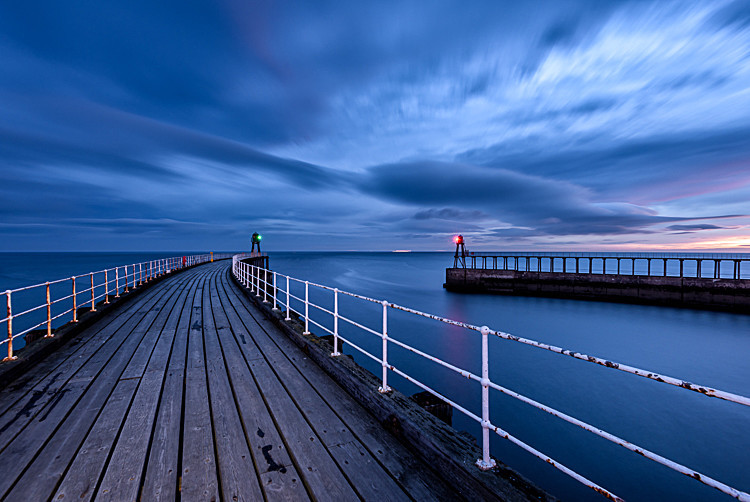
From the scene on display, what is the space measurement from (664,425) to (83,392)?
13536 mm

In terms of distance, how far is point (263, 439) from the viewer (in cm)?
279

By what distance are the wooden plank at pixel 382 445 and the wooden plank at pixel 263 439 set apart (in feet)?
2.09

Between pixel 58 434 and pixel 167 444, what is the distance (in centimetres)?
104

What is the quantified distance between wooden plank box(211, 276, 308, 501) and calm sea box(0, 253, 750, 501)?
6859mm

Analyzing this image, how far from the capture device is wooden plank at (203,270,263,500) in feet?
7.33

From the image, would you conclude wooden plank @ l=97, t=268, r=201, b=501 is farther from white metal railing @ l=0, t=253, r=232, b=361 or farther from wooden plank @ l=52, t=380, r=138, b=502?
white metal railing @ l=0, t=253, r=232, b=361

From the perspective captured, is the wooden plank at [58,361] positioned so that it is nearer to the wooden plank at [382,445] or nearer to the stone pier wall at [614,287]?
the wooden plank at [382,445]

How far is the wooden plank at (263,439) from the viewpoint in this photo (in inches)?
88.6

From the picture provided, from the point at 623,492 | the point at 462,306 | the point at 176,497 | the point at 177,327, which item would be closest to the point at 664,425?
the point at 623,492

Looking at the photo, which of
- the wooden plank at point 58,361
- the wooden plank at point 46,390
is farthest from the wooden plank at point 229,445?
the wooden plank at point 58,361

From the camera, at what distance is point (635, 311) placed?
23.6 meters

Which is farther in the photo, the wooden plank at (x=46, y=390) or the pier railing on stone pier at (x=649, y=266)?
the pier railing on stone pier at (x=649, y=266)

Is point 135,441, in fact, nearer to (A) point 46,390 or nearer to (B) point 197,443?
(B) point 197,443

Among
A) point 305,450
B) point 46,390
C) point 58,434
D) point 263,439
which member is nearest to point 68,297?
point 46,390
